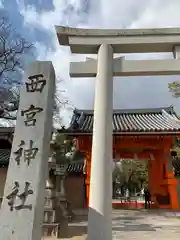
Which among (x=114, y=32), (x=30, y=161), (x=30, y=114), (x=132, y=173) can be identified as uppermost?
(x=114, y=32)

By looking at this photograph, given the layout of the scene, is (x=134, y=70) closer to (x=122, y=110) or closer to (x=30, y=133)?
(x=30, y=133)

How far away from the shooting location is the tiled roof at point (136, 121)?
11.3 m

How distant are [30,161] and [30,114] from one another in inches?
28.7

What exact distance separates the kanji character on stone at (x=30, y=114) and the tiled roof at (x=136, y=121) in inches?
286

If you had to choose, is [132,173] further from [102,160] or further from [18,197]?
[18,197]

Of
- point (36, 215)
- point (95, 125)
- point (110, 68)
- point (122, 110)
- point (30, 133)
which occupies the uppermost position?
point (122, 110)

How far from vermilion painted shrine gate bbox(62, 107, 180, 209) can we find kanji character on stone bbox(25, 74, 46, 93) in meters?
7.09

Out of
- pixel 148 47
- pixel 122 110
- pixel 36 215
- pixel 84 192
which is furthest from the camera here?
pixel 122 110

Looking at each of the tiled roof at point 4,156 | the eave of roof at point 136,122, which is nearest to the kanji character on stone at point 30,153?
the eave of roof at point 136,122

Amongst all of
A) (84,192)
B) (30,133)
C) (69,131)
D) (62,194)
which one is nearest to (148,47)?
(30,133)

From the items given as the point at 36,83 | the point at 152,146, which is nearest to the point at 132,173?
the point at 152,146

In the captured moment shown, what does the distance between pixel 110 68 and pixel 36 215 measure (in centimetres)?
319

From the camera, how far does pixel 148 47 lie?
5.70 meters

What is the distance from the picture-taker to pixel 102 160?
467 centimetres
